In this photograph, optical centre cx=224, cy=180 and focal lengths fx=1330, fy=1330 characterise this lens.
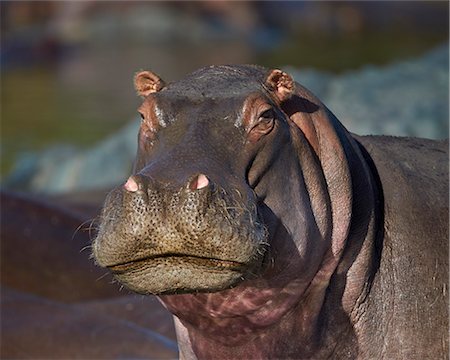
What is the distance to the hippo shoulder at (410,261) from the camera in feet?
13.6

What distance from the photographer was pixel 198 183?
343 cm

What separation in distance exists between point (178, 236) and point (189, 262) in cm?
10

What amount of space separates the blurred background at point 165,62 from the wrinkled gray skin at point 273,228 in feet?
16.7

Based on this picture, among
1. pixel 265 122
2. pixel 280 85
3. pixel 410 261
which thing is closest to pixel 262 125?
pixel 265 122

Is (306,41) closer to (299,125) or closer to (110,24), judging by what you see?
(110,24)

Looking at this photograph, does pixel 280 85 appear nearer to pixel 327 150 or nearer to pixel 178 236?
pixel 327 150

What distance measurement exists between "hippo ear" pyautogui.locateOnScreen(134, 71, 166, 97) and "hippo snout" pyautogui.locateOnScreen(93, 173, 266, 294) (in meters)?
0.60

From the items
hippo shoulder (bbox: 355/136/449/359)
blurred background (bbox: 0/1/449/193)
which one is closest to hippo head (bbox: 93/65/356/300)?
hippo shoulder (bbox: 355/136/449/359)

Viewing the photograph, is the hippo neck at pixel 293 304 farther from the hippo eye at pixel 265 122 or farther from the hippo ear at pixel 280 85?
the hippo ear at pixel 280 85

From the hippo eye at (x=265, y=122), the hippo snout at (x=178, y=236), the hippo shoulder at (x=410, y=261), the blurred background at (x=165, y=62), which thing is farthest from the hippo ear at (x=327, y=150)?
the blurred background at (x=165, y=62)

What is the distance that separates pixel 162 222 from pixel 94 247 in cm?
28

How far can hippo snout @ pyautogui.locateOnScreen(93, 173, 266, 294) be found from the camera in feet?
11.2

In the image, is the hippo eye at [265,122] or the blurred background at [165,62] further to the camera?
the blurred background at [165,62]

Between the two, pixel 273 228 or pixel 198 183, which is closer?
pixel 198 183
